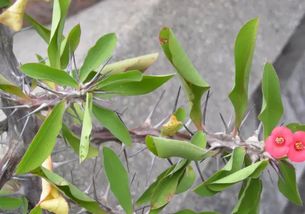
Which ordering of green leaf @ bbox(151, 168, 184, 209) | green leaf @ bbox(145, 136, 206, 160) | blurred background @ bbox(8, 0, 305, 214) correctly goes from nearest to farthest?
green leaf @ bbox(145, 136, 206, 160), green leaf @ bbox(151, 168, 184, 209), blurred background @ bbox(8, 0, 305, 214)

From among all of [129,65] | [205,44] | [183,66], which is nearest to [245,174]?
[183,66]

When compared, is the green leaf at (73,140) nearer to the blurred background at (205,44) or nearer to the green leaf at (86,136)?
the green leaf at (86,136)

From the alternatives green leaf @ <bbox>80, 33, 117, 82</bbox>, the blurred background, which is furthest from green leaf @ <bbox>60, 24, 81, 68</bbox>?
the blurred background

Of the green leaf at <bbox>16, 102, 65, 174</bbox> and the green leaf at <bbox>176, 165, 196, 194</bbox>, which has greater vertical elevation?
the green leaf at <bbox>16, 102, 65, 174</bbox>

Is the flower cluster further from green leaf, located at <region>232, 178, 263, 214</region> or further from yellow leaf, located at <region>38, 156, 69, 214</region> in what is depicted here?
yellow leaf, located at <region>38, 156, 69, 214</region>

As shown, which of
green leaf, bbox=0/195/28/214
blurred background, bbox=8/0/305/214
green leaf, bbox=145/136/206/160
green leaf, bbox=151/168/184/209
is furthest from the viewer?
blurred background, bbox=8/0/305/214

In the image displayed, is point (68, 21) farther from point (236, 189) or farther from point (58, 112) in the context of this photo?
point (58, 112)

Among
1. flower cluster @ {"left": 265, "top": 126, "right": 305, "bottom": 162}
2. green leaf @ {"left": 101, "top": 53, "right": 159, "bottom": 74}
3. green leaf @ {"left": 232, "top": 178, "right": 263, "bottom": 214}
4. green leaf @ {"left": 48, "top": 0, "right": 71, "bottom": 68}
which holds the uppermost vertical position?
green leaf @ {"left": 48, "top": 0, "right": 71, "bottom": 68}
